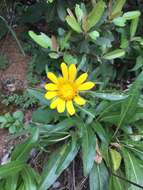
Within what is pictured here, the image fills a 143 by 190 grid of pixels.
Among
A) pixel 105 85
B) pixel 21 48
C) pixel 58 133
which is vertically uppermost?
pixel 21 48

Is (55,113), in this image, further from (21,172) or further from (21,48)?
(21,48)

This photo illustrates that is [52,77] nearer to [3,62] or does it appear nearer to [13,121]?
[13,121]

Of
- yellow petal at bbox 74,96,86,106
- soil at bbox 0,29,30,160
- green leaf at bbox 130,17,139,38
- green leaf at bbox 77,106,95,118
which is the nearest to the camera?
yellow petal at bbox 74,96,86,106

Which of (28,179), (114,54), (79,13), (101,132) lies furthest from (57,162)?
(79,13)

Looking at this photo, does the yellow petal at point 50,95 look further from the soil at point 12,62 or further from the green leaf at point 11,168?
the soil at point 12,62

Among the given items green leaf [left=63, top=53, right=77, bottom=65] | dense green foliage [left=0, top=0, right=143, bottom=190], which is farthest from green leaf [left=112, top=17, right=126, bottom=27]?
green leaf [left=63, top=53, right=77, bottom=65]

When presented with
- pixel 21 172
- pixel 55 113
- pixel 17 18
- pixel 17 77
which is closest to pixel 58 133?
pixel 55 113

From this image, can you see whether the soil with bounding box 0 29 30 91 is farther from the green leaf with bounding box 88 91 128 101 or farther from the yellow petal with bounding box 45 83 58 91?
the yellow petal with bounding box 45 83 58 91
